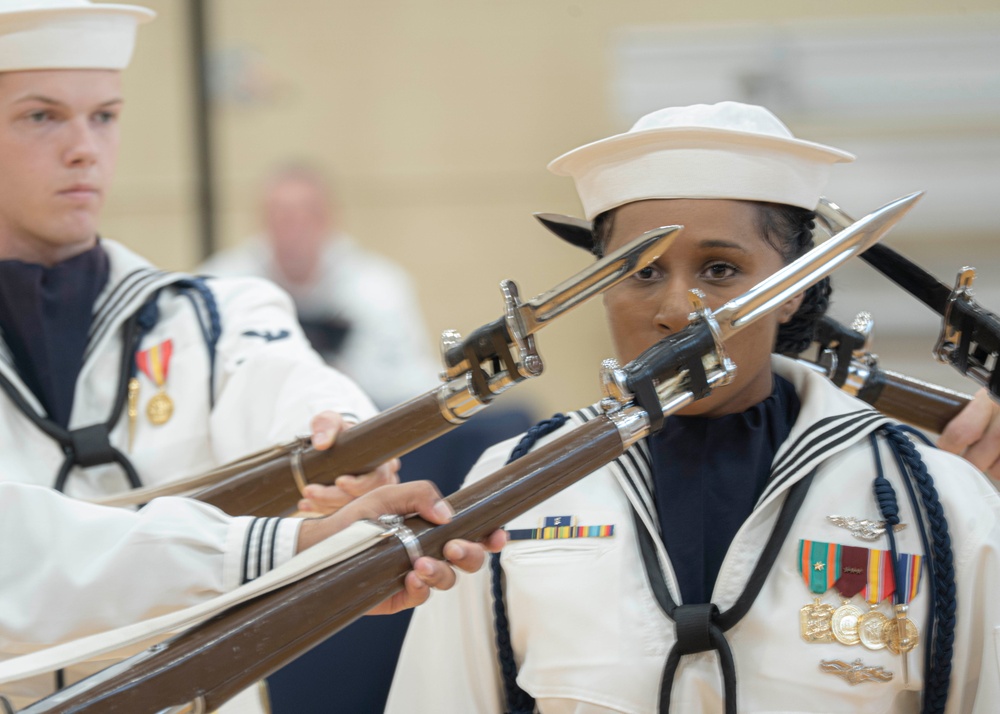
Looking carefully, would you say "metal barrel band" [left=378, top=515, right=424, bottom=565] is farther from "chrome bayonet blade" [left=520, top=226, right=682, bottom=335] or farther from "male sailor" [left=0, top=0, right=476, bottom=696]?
"male sailor" [left=0, top=0, right=476, bottom=696]

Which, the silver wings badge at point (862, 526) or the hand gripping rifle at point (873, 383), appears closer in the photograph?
the silver wings badge at point (862, 526)

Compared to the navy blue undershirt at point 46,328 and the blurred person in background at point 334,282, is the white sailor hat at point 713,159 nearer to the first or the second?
the navy blue undershirt at point 46,328

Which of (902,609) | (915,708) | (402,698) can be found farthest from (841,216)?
(402,698)

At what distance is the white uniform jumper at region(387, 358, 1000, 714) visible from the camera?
1.23 metres

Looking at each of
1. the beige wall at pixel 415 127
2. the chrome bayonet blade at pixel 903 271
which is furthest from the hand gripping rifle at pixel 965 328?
the beige wall at pixel 415 127

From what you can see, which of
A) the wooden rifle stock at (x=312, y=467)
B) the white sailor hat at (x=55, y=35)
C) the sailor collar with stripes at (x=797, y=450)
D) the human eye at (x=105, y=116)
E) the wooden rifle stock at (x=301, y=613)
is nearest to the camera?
the wooden rifle stock at (x=301, y=613)

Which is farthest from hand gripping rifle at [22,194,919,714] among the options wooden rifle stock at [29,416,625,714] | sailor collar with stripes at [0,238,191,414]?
sailor collar with stripes at [0,238,191,414]

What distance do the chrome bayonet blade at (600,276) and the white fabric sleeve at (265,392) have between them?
0.55m

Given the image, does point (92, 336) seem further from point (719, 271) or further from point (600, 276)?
point (719, 271)

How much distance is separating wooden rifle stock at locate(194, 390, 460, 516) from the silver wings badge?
1.76ft

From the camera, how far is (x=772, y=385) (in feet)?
4.66

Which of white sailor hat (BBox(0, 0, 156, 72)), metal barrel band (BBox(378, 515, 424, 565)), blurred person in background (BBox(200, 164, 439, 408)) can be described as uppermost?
white sailor hat (BBox(0, 0, 156, 72))

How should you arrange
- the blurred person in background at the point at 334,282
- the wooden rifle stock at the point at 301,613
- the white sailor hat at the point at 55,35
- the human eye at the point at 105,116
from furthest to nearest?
1. the blurred person in background at the point at 334,282
2. the human eye at the point at 105,116
3. the white sailor hat at the point at 55,35
4. the wooden rifle stock at the point at 301,613

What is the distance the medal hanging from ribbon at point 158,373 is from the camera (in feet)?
6.10
